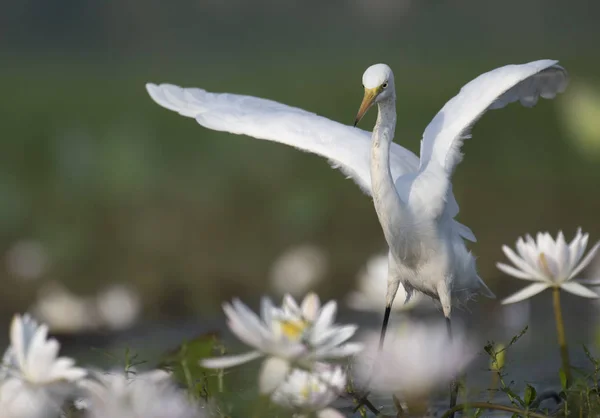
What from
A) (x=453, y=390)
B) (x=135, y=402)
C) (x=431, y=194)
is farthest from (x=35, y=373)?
(x=431, y=194)

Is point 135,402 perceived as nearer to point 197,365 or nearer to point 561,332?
point 197,365

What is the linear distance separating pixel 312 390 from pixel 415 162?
1514 mm

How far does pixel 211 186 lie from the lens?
17.8 feet

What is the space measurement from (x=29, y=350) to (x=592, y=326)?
2.54 m

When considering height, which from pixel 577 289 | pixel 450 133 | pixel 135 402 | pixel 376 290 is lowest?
pixel 135 402

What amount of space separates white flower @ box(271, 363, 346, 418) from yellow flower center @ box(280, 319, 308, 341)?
69 millimetres

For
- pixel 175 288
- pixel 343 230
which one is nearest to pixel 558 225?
pixel 343 230

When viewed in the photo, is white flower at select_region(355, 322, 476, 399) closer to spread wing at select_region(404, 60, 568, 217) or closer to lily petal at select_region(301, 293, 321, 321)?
lily petal at select_region(301, 293, 321, 321)

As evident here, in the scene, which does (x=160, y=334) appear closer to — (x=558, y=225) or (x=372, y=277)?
(x=372, y=277)

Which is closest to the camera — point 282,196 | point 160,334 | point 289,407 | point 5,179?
point 289,407

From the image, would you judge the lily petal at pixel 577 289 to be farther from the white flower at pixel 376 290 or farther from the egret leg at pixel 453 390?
the white flower at pixel 376 290

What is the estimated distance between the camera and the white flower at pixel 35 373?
109 cm

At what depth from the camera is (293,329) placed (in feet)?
3.53

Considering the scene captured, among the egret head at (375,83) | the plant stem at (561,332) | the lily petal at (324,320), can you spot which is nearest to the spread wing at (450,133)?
the egret head at (375,83)
